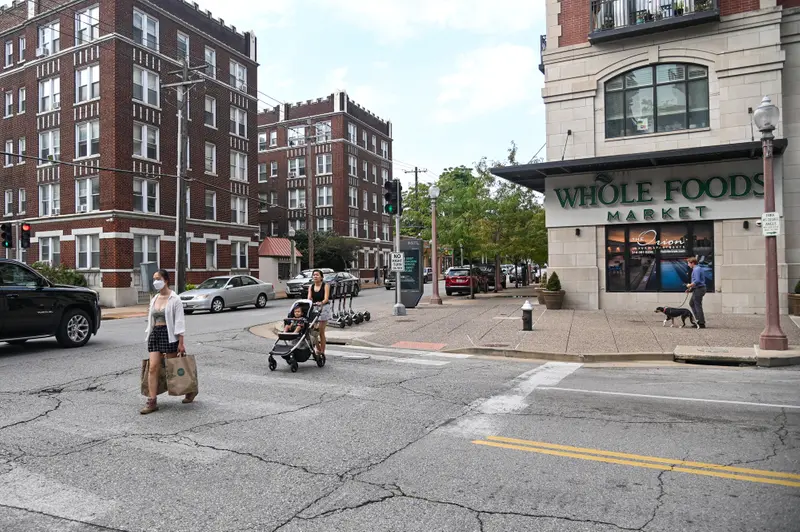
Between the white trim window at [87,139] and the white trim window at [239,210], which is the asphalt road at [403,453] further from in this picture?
the white trim window at [239,210]

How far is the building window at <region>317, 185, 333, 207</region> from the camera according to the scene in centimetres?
5550

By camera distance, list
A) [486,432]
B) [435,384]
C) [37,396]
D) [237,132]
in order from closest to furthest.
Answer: [486,432]
[37,396]
[435,384]
[237,132]

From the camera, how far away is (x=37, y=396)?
7.57 metres

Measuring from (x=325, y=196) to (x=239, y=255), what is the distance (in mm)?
19031

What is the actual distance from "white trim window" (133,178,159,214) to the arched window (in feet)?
76.9

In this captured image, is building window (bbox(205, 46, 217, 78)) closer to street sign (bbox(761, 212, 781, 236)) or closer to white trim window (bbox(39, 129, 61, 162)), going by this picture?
white trim window (bbox(39, 129, 61, 162))

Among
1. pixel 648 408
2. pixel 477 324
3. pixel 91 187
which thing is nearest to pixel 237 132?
pixel 91 187

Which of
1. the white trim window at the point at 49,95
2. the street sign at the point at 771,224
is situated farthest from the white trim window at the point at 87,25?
the street sign at the point at 771,224

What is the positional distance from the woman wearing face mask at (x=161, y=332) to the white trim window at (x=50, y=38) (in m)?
31.7

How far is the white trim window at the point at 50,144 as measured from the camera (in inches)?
1261

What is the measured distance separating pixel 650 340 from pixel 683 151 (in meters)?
7.23

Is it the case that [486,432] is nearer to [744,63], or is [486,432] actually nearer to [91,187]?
[744,63]

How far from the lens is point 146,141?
31219 millimetres

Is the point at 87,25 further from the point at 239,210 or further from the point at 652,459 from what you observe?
the point at 652,459
